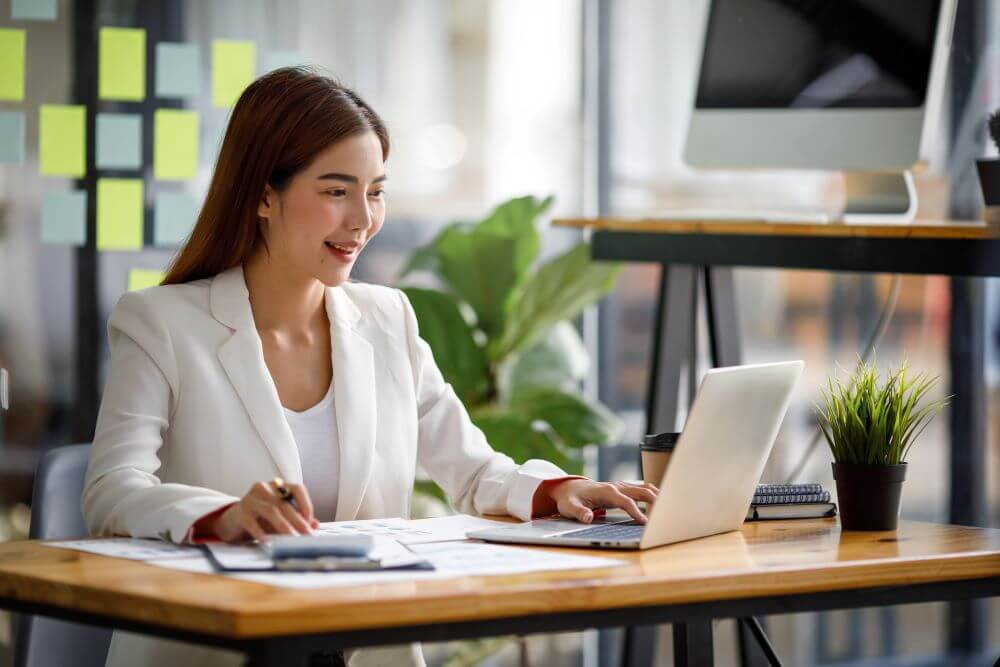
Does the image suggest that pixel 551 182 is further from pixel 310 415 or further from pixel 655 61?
pixel 310 415

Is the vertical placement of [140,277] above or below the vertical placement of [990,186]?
below

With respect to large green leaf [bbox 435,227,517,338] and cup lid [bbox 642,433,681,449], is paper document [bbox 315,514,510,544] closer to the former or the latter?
cup lid [bbox 642,433,681,449]

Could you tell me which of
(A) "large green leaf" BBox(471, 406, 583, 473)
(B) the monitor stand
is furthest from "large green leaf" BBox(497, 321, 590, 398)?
(B) the monitor stand

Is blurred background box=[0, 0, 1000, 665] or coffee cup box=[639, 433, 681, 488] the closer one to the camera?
coffee cup box=[639, 433, 681, 488]

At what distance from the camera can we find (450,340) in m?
3.53

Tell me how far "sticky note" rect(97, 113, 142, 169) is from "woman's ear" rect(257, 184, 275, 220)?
4.58 feet

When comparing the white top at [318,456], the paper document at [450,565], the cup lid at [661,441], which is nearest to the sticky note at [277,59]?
the white top at [318,456]

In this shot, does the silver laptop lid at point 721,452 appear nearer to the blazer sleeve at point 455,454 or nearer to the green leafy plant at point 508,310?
the blazer sleeve at point 455,454

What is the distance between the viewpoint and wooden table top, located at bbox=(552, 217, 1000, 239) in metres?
2.46

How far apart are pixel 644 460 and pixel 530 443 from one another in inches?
56.8

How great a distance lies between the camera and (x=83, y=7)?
11.1ft

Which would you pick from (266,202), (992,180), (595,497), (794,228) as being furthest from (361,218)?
(992,180)

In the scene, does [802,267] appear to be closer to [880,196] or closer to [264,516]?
[880,196]

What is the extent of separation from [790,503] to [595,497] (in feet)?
1.01
